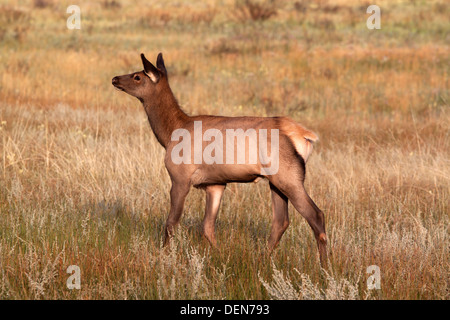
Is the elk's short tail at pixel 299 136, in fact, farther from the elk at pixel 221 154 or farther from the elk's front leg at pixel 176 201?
the elk's front leg at pixel 176 201

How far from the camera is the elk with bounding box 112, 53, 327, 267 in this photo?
209 inches

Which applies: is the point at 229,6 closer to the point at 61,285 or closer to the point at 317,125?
the point at 317,125

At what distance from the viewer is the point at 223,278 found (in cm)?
493

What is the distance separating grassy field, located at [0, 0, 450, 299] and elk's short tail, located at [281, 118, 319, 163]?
86 centimetres

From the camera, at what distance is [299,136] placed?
5.41m

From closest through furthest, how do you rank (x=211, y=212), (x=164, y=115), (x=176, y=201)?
(x=176, y=201), (x=211, y=212), (x=164, y=115)

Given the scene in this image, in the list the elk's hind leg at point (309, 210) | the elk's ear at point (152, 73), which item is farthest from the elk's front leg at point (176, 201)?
the elk's ear at point (152, 73)

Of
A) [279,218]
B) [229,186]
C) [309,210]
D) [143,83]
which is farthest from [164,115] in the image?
[229,186]

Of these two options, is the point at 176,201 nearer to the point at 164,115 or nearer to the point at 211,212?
the point at 211,212

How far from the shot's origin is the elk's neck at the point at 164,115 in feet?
20.4

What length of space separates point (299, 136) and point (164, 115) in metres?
1.50

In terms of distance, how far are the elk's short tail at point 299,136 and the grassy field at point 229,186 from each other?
0.86 metres

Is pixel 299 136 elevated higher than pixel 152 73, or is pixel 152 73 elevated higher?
pixel 152 73

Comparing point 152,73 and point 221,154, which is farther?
point 152,73
